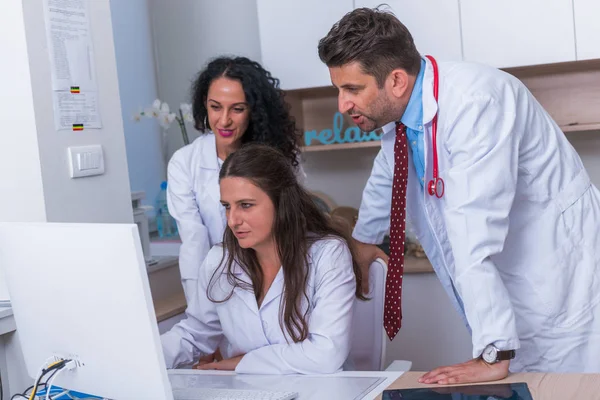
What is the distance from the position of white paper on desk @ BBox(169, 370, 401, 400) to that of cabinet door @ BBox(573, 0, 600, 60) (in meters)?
1.78

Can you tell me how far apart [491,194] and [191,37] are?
2446 mm

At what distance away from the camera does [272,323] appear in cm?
192

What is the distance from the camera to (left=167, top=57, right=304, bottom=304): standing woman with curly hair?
7.66ft

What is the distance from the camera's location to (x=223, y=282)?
199 cm

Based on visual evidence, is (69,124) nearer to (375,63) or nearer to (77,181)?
(77,181)

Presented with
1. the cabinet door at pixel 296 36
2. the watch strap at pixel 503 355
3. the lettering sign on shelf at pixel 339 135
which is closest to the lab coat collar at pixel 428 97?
the watch strap at pixel 503 355

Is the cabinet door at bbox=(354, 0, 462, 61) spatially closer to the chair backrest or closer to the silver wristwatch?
the chair backrest

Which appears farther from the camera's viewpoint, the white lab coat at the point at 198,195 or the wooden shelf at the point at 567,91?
the wooden shelf at the point at 567,91

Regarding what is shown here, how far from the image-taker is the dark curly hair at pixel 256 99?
2.37 metres

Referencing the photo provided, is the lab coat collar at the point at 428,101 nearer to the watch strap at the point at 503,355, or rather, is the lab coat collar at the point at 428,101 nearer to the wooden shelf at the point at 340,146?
the watch strap at the point at 503,355

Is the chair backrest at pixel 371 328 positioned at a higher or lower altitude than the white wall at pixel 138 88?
lower

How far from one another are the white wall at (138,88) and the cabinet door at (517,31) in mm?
1498

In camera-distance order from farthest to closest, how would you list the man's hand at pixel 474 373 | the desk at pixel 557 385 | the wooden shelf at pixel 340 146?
the wooden shelf at pixel 340 146 → the man's hand at pixel 474 373 → the desk at pixel 557 385

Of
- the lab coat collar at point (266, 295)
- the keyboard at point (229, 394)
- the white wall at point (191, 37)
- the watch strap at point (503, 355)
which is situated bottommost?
the keyboard at point (229, 394)
